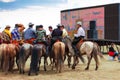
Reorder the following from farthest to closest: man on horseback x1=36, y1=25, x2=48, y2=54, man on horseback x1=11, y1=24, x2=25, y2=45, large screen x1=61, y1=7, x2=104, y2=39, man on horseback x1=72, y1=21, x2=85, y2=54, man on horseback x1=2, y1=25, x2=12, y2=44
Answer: large screen x1=61, y1=7, x2=104, y2=39, man on horseback x1=72, y1=21, x2=85, y2=54, man on horseback x1=11, y1=24, x2=25, y2=45, man on horseback x1=2, y1=25, x2=12, y2=44, man on horseback x1=36, y1=25, x2=48, y2=54

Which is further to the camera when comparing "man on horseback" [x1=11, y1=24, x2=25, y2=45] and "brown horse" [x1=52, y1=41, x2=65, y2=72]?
"man on horseback" [x1=11, y1=24, x2=25, y2=45]

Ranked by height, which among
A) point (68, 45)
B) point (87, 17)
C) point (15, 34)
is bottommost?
point (68, 45)

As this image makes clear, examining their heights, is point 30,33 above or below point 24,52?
above

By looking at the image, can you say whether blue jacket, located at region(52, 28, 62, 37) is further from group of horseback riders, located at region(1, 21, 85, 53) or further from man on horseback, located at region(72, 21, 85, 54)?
man on horseback, located at region(72, 21, 85, 54)

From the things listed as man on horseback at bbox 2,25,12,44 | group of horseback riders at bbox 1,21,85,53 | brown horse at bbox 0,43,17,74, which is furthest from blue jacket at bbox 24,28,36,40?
brown horse at bbox 0,43,17,74

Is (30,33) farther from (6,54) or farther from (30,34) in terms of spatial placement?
(6,54)

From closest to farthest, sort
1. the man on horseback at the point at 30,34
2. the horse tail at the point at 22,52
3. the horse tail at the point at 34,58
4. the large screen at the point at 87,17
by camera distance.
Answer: the horse tail at the point at 34,58
the horse tail at the point at 22,52
the man on horseback at the point at 30,34
the large screen at the point at 87,17

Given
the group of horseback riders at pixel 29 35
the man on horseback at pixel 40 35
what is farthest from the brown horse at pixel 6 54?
the man on horseback at pixel 40 35

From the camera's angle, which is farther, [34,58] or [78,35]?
[78,35]

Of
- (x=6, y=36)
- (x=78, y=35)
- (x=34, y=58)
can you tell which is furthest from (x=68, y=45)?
(x=6, y=36)

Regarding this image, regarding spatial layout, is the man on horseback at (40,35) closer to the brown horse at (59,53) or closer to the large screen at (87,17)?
the brown horse at (59,53)

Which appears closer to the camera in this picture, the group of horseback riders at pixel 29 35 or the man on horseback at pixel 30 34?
the group of horseback riders at pixel 29 35

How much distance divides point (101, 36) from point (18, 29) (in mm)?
33670

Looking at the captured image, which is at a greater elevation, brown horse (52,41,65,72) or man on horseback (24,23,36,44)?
man on horseback (24,23,36,44)
